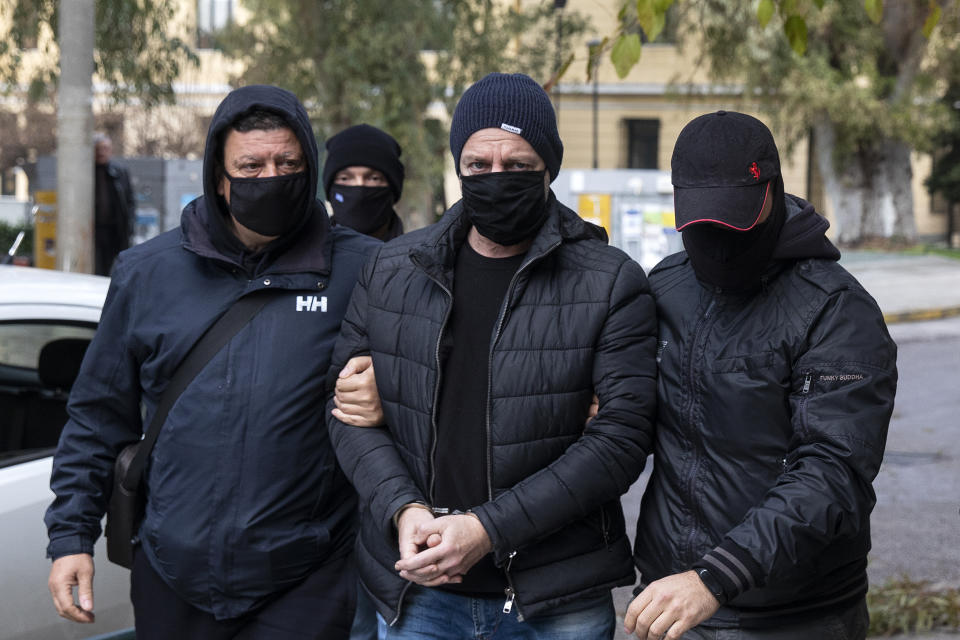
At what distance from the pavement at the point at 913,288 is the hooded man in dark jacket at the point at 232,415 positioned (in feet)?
29.5

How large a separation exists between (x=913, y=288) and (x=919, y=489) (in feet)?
43.6

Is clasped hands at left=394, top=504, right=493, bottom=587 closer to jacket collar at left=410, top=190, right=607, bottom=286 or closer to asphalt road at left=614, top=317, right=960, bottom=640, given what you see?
jacket collar at left=410, top=190, right=607, bottom=286

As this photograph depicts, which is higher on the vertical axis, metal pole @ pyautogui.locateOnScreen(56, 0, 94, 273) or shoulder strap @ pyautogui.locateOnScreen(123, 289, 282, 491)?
metal pole @ pyautogui.locateOnScreen(56, 0, 94, 273)

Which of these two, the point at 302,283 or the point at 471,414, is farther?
the point at 302,283

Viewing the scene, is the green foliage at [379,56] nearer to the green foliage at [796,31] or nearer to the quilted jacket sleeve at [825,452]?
the green foliage at [796,31]

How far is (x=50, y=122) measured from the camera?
25.7m

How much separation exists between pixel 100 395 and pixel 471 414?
3.36ft

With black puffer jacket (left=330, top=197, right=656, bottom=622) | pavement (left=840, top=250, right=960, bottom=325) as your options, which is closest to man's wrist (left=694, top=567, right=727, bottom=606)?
black puffer jacket (left=330, top=197, right=656, bottom=622)

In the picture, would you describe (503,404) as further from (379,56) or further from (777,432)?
(379,56)

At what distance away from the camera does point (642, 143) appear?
1282 inches

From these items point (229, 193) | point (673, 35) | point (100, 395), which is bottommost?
point (100, 395)

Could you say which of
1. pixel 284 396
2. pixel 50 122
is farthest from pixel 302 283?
pixel 50 122

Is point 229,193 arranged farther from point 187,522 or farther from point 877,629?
point 877,629

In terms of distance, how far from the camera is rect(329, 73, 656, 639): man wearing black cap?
2.40 metres
